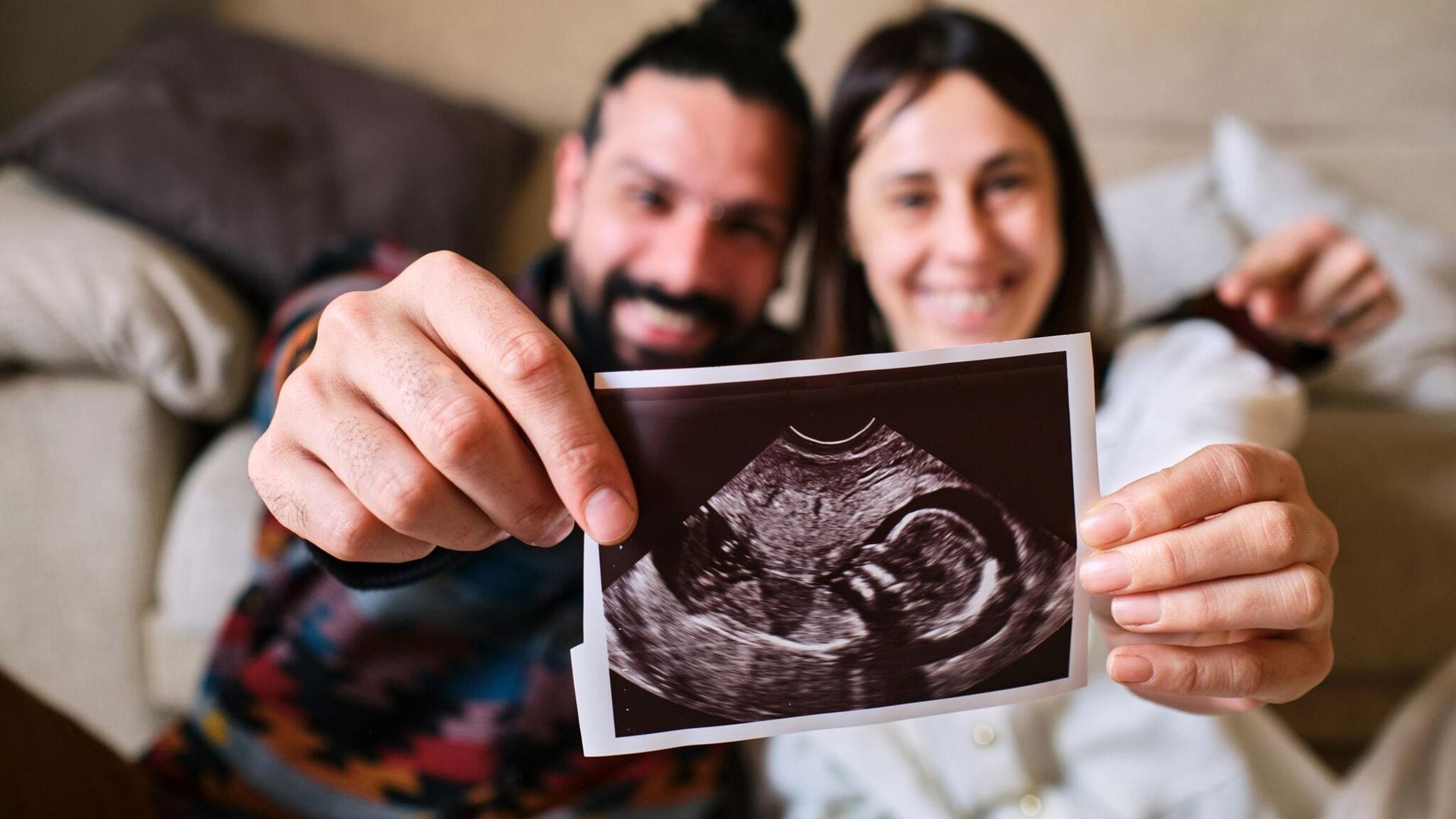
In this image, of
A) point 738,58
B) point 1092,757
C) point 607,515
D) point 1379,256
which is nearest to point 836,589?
point 607,515

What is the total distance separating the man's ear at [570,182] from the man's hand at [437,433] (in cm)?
65

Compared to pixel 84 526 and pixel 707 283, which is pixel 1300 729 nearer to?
pixel 707 283

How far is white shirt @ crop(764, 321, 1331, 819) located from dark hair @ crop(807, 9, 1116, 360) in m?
0.27

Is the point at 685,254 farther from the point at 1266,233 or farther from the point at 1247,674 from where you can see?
the point at 1266,233

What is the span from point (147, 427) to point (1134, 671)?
1190 mm

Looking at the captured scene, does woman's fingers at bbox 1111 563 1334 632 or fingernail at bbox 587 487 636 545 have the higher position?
fingernail at bbox 587 487 636 545

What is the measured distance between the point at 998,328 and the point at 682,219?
0.37 m

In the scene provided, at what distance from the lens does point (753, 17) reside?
1105mm

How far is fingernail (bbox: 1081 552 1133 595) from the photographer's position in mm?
461

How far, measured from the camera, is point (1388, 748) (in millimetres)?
850

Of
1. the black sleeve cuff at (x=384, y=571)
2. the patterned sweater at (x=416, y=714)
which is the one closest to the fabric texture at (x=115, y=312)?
the patterned sweater at (x=416, y=714)

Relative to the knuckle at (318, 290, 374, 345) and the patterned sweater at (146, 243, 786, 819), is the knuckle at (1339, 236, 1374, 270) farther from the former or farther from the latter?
the knuckle at (318, 290, 374, 345)

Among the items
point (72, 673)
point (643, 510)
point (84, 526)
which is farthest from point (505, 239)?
point (643, 510)

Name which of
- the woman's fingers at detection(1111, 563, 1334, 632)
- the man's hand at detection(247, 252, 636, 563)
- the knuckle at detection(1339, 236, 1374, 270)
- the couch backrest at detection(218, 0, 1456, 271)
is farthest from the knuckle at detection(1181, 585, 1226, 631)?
the couch backrest at detection(218, 0, 1456, 271)
